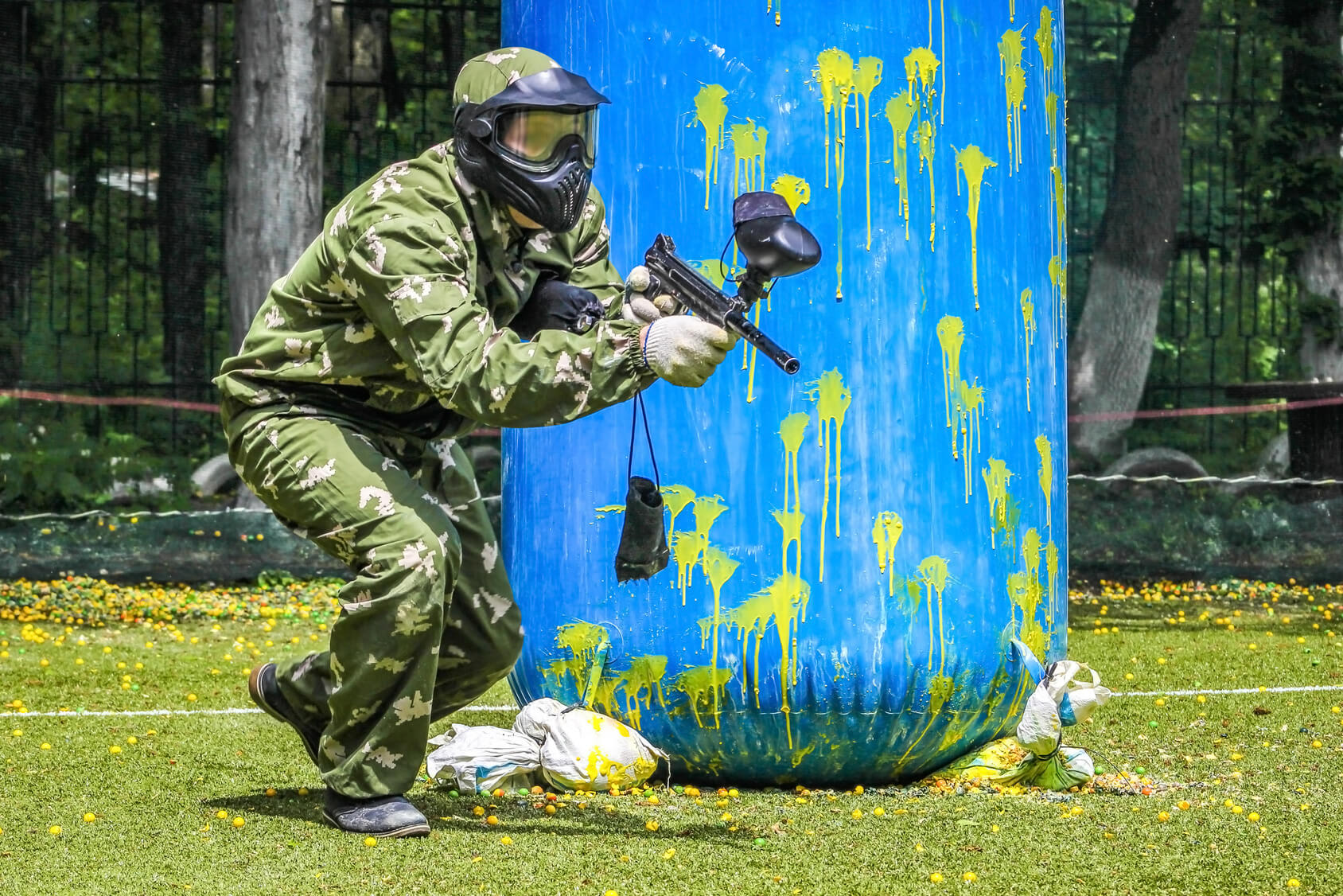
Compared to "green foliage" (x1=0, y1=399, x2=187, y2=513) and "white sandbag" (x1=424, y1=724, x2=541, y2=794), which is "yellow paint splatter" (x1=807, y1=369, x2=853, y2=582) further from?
"green foliage" (x1=0, y1=399, x2=187, y2=513)

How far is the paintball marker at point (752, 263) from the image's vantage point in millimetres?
3428

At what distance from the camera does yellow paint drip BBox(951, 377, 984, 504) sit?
14.4 ft

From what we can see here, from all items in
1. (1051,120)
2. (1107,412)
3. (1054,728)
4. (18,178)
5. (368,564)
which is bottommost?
(1054,728)

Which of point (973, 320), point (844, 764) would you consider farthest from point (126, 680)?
point (973, 320)

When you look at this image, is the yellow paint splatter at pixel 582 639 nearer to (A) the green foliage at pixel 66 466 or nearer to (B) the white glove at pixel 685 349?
(B) the white glove at pixel 685 349

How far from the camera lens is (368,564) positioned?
3725mm

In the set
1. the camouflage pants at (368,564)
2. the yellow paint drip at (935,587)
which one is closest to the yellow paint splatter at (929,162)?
the yellow paint drip at (935,587)

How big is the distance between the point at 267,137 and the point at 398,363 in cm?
657

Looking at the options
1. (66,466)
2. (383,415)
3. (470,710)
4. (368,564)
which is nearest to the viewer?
(368,564)

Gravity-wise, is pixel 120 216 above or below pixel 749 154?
above

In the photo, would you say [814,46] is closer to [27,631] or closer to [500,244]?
[500,244]

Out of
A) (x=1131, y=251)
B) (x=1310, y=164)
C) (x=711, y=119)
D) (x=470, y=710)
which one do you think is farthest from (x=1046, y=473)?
(x=1310, y=164)

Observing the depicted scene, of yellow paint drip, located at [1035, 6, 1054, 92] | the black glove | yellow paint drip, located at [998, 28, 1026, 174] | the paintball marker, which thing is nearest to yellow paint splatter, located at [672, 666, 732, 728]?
the black glove

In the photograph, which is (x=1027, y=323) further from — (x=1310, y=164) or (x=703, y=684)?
(x=1310, y=164)
